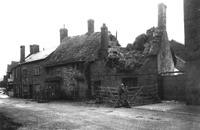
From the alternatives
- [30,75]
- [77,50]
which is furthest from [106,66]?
[30,75]

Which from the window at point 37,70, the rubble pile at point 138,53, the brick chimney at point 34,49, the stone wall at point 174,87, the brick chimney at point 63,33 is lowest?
the stone wall at point 174,87

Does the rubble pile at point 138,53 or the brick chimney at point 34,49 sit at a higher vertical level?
the brick chimney at point 34,49

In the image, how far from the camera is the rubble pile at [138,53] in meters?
22.1

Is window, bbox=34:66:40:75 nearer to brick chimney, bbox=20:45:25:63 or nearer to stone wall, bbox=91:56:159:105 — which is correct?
brick chimney, bbox=20:45:25:63

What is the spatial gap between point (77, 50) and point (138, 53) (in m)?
8.92

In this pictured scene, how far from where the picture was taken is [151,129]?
9703 millimetres

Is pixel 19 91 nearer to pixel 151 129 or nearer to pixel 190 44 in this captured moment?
pixel 190 44

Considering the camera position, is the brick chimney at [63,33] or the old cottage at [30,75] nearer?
the old cottage at [30,75]

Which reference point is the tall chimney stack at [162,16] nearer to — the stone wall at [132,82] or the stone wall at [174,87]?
the stone wall at [132,82]

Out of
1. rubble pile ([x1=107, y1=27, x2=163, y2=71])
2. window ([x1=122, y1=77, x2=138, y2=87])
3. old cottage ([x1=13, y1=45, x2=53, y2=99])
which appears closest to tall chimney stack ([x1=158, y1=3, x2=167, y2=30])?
rubble pile ([x1=107, y1=27, x2=163, y2=71])

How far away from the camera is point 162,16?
75.7 feet

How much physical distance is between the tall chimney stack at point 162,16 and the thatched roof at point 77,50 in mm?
7218

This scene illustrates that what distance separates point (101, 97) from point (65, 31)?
20.2 metres

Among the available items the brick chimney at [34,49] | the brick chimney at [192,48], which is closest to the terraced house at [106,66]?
the brick chimney at [192,48]
